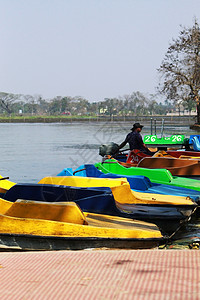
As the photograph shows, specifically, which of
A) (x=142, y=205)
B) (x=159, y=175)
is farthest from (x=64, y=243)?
(x=159, y=175)

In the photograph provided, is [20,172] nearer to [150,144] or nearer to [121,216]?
[150,144]

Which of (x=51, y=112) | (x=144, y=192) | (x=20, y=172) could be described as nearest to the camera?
(x=144, y=192)

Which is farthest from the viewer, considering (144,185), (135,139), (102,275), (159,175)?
(135,139)

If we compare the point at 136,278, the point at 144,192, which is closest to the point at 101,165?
the point at 144,192

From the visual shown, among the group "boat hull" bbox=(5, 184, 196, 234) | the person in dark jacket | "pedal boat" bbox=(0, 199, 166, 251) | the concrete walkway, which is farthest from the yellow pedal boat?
the person in dark jacket

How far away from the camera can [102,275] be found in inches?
156

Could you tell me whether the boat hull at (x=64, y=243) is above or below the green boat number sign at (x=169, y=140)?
below

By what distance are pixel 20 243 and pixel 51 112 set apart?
601 ft

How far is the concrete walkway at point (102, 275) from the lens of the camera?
3402 millimetres

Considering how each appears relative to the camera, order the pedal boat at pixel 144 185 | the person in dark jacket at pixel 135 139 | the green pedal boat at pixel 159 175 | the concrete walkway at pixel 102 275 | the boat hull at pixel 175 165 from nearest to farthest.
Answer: the concrete walkway at pixel 102 275 → the pedal boat at pixel 144 185 → the green pedal boat at pixel 159 175 → the boat hull at pixel 175 165 → the person in dark jacket at pixel 135 139

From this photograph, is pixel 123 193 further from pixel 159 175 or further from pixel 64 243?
Result: pixel 159 175

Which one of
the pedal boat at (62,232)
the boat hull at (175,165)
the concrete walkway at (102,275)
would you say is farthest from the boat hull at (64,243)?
the boat hull at (175,165)

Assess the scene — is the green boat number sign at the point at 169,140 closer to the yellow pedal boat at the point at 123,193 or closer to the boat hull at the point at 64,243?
the yellow pedal boat at the point at 123,193

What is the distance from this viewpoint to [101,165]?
1268 cm
